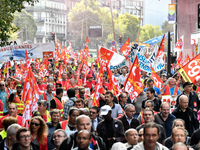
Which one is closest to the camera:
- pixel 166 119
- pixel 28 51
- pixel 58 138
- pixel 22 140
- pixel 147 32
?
pixel 22 140

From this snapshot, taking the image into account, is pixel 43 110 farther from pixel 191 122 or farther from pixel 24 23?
pixel 24 23

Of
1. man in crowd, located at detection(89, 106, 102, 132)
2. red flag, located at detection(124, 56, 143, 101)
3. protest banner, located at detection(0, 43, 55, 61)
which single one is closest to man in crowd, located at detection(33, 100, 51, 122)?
man in crowd, located at detection(89, 106, 102, 132)

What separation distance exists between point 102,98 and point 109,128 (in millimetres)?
2748

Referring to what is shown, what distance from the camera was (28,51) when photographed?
16.0 meters

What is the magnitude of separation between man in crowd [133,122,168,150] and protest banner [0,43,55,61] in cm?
1170

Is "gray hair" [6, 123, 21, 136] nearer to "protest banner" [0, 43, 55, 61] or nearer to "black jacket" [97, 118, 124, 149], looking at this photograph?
"black jacket" [97, 118, 124, 149]

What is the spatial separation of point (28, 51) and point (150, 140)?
12042mm

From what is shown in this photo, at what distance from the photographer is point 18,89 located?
10.9 metres

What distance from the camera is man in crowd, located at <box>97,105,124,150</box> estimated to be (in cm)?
673

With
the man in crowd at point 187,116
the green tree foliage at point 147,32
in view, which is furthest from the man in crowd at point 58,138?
the green tree foliage at point 147,32

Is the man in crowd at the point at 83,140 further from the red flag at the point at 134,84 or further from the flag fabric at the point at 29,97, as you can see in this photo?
the red flag at the point at 134,84

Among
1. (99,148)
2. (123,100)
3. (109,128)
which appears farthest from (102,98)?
(99,148)

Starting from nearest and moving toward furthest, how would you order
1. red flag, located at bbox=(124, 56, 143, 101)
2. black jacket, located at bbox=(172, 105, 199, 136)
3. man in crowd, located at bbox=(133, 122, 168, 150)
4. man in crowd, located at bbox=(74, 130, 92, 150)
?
man in crowd, located at bbox=(133, 122, 168, 150) < man in crowd, located at bbox=(74, 130, 92, 150) < black jacket, located at bbox=(172, 105, 199, 136) < red flag, located at bbox=(124, 56, 143, 101)

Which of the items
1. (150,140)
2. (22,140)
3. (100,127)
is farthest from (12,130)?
(150,140)
